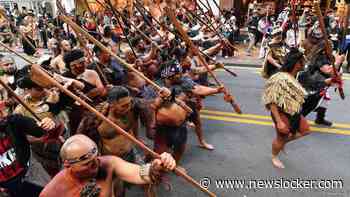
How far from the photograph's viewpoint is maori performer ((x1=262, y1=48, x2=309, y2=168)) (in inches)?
156

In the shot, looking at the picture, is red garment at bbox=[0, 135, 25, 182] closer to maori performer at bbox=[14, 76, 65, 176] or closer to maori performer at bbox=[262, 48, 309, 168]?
maori performer at bbox=[14, 76, 65, 176]

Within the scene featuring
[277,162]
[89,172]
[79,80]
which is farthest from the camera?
[277,162]

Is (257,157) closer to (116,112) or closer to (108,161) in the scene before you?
(116,112)

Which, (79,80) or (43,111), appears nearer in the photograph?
(43,111)

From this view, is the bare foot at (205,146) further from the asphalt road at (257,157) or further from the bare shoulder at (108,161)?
the bare shoulder at (108,161)

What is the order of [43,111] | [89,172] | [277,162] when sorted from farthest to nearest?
[277,162] < [43,111] < [89,172]

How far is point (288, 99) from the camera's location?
3.95m

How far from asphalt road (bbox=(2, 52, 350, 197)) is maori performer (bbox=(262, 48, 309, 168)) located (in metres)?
0.57

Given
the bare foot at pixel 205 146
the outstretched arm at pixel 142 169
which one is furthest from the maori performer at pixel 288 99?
the outstretched arm at pixel 142 169

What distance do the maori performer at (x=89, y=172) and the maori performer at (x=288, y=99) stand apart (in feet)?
7.59

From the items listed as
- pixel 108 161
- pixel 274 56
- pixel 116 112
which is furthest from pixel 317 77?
pixel 108 161

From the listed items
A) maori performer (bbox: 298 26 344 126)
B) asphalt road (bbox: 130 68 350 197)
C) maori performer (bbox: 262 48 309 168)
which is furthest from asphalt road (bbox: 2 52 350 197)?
maori performer (bbox: 298 26 344 126)

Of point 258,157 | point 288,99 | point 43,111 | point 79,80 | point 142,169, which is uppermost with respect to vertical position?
point 79,80

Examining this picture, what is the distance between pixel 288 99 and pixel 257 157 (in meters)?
1.13
